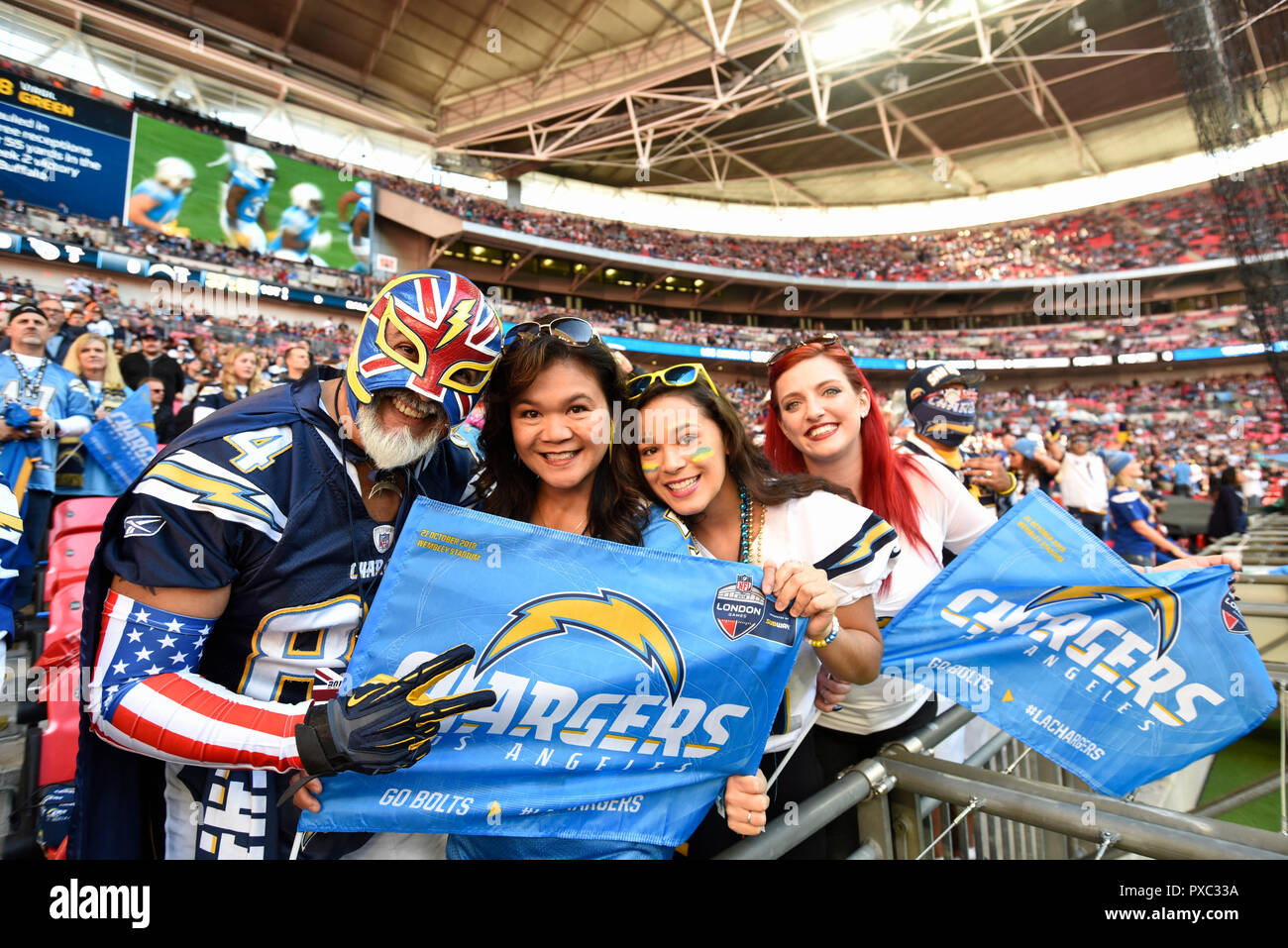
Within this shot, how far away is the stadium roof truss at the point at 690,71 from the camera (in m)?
18.3

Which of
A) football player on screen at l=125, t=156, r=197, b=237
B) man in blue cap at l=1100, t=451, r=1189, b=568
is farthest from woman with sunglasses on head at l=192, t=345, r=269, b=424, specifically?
football player on screen at l=125, t=156, r=197, b=237

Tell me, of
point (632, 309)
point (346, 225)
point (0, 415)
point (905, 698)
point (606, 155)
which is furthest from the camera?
point (632, 309)

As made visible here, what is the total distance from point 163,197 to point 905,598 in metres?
23.9

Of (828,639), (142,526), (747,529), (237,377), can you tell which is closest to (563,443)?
(747,529)

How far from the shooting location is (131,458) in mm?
3746

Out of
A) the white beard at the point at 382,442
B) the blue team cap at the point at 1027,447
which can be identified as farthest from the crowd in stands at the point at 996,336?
the white beard at the point at 382,442

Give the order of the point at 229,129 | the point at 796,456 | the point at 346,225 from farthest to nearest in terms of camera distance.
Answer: the point at 346,225
the point at 229,129
the point at 796,456

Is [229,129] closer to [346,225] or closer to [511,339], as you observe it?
[346,225]

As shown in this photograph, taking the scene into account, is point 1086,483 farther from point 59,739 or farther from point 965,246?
point 965,246

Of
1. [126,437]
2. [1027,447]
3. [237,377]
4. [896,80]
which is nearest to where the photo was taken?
[126,437]

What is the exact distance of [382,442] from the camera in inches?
65.4
